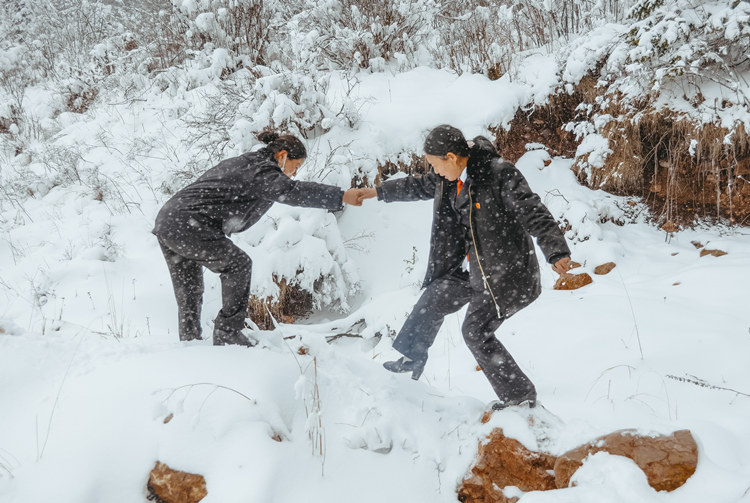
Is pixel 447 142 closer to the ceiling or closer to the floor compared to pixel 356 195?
closer to the ceiling

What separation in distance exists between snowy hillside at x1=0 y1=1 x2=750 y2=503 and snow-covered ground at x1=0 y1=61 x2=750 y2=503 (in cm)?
1

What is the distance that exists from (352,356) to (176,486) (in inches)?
55.4

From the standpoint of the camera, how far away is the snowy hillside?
1.68 m

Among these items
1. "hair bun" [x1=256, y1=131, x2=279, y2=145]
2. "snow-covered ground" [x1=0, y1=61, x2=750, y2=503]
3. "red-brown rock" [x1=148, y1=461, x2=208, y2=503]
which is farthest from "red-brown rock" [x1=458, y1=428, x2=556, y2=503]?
"hair bun" [x1=256, y1=131, x2=279, y2=145]

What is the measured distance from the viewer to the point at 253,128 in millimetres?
5258

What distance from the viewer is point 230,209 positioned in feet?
9.18

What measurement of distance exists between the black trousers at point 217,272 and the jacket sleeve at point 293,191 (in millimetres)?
439

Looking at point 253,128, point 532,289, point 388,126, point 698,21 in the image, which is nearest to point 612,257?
point 698,21

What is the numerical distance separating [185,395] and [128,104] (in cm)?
868

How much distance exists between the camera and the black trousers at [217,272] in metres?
2.72

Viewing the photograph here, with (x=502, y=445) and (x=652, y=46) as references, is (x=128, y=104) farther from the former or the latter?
(x=502, y=445)

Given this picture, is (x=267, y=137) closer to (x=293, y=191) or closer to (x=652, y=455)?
(x=293, y=191)

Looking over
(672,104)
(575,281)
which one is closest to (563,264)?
(575,281)

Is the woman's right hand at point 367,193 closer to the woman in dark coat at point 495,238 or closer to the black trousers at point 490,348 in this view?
the woman in dark coat at point 495,238
